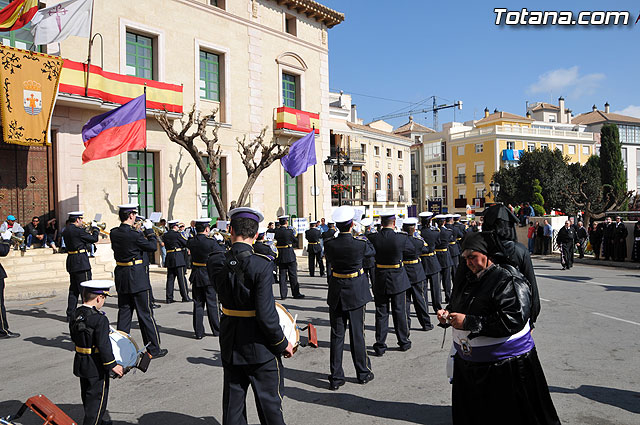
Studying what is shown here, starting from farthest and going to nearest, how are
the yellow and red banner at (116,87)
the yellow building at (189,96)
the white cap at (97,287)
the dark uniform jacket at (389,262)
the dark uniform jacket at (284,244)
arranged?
the yellow building at (189,96) → the yellow and red banner at (116,87) → the dark uniform jacket at (284,244) → the dark uniform jacket at (389,262) → the white cap at (97,287)

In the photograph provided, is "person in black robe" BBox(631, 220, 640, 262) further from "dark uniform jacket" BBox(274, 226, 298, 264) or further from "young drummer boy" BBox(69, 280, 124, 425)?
"young drummer boy" BBox(69, 280, 124, 425)

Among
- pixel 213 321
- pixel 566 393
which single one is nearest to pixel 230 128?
pixel 213 321

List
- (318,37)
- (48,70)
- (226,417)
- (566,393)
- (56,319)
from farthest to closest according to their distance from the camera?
(318,37) → (48,70) → (56,319) → (566,393) → (226,417)

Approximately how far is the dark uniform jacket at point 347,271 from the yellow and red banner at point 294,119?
63.0 feet

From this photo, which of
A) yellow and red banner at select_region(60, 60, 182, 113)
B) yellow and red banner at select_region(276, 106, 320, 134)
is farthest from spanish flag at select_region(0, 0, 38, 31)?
yellow and red banner at select_region(276, 106, 320, 134)

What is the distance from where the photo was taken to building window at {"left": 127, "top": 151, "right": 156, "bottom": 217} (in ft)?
65.5

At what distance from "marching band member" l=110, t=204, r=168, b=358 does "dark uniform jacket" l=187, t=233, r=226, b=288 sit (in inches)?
47.1

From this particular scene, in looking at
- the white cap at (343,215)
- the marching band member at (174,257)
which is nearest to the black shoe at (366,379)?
the white cap at (343,215)

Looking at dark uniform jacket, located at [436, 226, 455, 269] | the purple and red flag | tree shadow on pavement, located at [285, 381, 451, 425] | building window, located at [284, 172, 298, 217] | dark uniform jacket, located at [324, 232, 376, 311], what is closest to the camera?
tree shadow on pavement, located at [285, 381, 451, 425]

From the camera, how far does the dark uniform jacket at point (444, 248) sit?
1101 cm

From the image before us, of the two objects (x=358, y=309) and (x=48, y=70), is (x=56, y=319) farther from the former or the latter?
(x=48, y=70)

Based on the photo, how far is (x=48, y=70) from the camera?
15.7 metres

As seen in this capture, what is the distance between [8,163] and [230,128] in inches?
367

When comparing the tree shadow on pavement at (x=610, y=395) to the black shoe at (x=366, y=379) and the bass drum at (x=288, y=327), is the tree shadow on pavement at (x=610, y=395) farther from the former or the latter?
the bass drum at (x=288, y=327)
